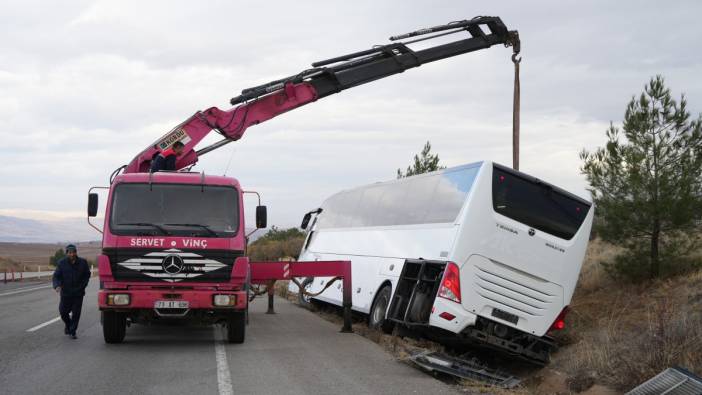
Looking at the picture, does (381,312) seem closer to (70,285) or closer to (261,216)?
(261,216)

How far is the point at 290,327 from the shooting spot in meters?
15.8

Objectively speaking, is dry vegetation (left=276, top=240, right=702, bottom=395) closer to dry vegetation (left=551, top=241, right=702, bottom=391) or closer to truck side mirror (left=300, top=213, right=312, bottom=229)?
dry vegetation (left=551, top=241, right=702, bottom=391)

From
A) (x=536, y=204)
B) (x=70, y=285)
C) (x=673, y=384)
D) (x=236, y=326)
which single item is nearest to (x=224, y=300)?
(x=236, y=326)

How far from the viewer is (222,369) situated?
9.76 metres

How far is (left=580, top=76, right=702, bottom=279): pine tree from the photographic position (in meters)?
14.7

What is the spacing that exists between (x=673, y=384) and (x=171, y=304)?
22.9 ft

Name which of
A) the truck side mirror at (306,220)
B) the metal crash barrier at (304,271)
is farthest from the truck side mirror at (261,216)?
the truck side mirror at (306,220)

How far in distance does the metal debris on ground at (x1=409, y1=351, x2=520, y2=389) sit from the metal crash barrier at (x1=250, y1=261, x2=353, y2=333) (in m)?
4.45

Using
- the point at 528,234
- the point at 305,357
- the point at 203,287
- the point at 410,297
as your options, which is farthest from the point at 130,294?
the point at 528,234

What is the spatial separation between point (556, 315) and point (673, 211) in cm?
408

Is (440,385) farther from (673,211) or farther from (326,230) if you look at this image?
(326,230)

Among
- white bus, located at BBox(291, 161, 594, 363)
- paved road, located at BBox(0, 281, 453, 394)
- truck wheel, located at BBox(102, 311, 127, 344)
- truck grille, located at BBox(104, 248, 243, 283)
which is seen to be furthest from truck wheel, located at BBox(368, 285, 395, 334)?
truck wheel, located at BBox(102, 311, 127, 344)

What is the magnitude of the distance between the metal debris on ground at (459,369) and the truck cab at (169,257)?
3046 mm

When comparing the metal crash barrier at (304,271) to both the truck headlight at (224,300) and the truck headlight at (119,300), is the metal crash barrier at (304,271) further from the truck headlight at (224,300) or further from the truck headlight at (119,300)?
the truck headlight at (119,300)
